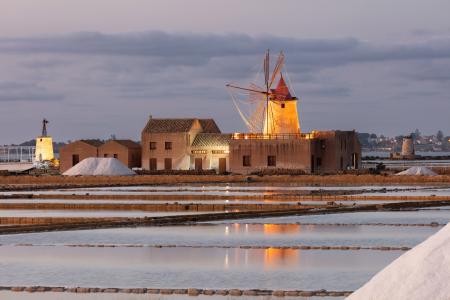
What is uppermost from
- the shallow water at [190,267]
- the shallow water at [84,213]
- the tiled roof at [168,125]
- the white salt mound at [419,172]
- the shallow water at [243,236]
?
the tiled roof at [168,125]

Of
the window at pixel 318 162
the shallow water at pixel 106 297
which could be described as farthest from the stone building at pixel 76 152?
the shallow water at pixel 106 297

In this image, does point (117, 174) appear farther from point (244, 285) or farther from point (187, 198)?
point (244, 285)

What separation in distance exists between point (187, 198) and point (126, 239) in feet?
33.7

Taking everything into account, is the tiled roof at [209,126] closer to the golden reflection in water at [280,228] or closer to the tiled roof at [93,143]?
the tiled roof at [93,143]

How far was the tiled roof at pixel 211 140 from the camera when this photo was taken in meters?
41.2

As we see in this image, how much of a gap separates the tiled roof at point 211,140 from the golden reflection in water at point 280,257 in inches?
1133

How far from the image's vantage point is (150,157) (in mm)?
41938

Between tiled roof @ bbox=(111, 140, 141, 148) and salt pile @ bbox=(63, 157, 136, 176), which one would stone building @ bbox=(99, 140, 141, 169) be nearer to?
tiled roof @ bbox=(111, 140, 141, 148)

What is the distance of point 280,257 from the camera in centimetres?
1162

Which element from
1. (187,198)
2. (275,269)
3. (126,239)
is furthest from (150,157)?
(275,269)

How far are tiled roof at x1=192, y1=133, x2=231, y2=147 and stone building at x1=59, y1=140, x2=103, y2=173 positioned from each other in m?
4.67

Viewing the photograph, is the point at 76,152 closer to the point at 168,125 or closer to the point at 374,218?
the point at 168,125

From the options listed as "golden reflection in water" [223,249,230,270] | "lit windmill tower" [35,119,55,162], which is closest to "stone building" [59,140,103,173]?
"lit windmill tower" [35,119,55,162]

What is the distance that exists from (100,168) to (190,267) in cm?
2667
